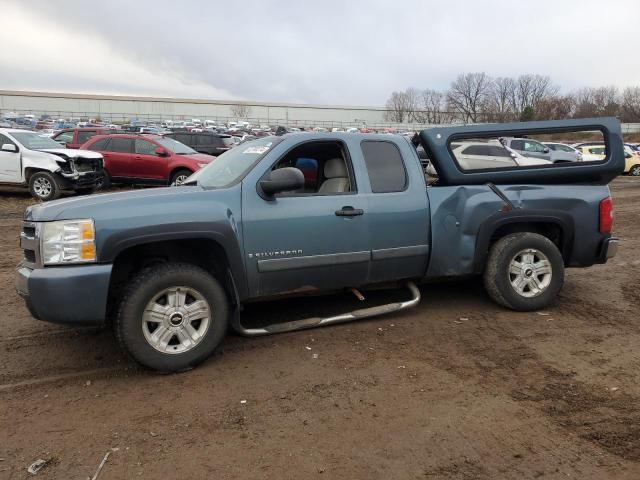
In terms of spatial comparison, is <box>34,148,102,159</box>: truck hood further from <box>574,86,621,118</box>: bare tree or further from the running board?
<box>574,86,621,118</box>: bare tree

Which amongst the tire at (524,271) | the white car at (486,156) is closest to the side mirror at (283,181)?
the white car at (486,156)

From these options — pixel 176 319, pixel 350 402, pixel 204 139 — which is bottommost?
pixel 350 402

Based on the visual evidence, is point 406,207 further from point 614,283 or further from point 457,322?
point 614,283

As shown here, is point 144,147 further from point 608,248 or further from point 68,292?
point 608,248

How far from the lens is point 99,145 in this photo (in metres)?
14.9

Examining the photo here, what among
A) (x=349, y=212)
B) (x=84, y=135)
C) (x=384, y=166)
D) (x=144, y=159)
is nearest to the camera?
(x=349, y=212)

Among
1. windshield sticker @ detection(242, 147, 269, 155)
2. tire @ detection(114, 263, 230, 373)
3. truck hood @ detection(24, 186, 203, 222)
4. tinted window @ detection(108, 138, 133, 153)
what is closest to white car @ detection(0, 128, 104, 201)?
tinted window @ detection(108, 138, 133, 153)

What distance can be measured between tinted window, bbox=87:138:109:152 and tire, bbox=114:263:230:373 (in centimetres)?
1235

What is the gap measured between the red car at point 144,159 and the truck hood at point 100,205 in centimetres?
1013

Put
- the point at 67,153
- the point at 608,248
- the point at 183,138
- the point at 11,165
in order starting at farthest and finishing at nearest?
the point at 183,138
the point at 67,153
the point at 11,165
the point at 608,248

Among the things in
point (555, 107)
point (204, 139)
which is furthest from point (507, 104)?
point (204, 139)

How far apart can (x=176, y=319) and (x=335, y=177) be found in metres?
1.98

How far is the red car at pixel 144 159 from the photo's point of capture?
14141 millimetres

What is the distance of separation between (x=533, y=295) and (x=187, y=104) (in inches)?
4016
